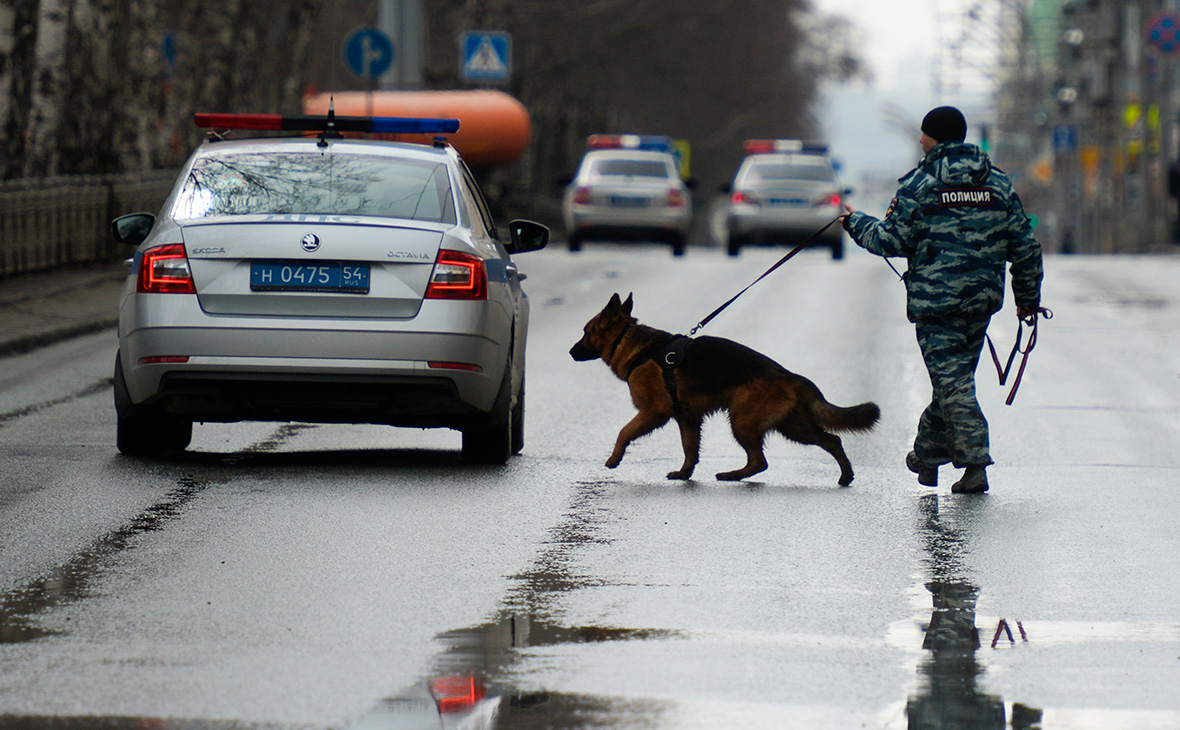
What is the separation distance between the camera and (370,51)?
88.5 feet

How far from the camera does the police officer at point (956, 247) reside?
909 centimetres

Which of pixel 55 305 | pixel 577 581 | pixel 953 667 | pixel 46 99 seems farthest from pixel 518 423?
pixel 46 99

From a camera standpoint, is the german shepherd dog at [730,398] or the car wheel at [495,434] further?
the car wheel at [495,434]

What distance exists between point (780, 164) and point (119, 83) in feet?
34.0

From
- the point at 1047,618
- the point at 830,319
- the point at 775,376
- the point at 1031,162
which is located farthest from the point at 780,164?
the point at 1031,162

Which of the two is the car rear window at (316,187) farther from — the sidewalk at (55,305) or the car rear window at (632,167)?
the car rear window at (632,167)

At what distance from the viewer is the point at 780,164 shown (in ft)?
106

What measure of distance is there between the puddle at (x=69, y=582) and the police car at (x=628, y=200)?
77.3ft

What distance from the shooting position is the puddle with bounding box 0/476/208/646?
5.95 metres

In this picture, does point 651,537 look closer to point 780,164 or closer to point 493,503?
point 493,503

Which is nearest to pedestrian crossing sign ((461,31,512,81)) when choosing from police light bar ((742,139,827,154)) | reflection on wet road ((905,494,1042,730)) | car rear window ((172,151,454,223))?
police light bar ((742,139,827,154))

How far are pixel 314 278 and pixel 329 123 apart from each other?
4.61ft

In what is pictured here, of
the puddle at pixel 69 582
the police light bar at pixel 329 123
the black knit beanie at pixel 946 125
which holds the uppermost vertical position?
the black knit beanie at pixel 946 125

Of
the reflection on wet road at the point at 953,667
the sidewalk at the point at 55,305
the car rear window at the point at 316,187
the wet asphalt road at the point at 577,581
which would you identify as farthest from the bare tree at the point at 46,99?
the reflection on wet road at the point at 953,667
